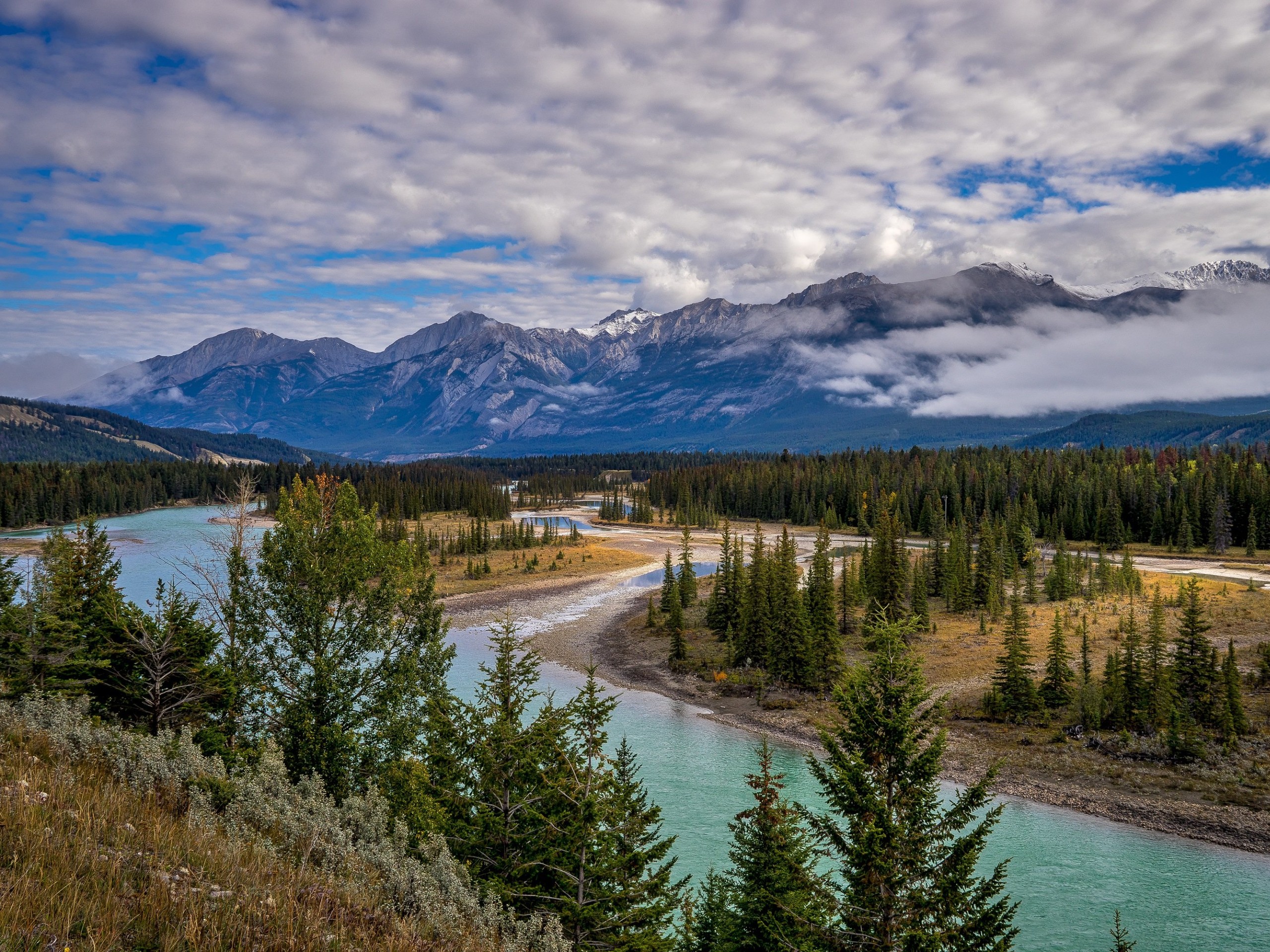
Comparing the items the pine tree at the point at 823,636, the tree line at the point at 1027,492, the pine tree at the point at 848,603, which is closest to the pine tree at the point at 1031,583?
the tree line at the point at 1027,492

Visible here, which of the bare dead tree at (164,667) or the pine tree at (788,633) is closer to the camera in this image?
→ the bare dead tree at (164,667)

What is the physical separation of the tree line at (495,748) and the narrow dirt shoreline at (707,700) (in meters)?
5.13

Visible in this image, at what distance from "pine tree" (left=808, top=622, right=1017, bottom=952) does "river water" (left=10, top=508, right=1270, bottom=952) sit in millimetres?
9166

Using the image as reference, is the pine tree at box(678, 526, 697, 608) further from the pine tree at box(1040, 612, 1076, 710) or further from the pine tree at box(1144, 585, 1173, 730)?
the pine tree at box(1144, 585, 1173, 730)

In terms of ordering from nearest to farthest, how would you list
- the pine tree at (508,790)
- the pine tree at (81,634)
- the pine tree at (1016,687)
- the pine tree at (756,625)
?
the pine tree at (508,790), the pine tree at (81,634), the pine tree at (1016,687), the pine tree at (756,625)

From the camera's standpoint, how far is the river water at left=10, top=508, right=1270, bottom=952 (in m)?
24.0

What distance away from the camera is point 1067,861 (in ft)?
92.5

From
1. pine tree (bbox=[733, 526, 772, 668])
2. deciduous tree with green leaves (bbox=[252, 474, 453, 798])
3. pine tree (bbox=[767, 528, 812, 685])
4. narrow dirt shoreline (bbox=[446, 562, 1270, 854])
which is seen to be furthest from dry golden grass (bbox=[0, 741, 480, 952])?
pine tree (bbox=[733, 526, 772, 668])

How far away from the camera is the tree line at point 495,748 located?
13477 millimetres

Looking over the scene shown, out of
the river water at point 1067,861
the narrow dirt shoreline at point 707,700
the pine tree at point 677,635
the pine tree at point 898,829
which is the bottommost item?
the river water at point 1067,861

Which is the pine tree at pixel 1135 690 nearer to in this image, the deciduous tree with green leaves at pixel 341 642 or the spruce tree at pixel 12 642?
the deciduous tree with green leaves at pixel 341 642

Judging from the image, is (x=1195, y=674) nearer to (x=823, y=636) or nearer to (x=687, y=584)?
(x=823, y=636)

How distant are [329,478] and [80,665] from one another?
1003 centimetres

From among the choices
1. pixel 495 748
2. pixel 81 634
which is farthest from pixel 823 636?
pixel 81 634
